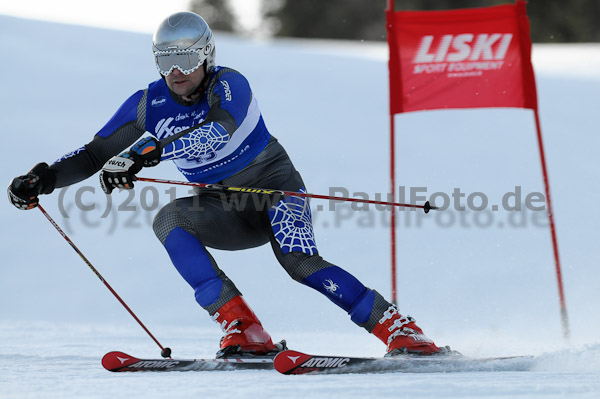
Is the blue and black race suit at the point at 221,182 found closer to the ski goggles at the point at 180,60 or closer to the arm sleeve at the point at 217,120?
the arm sleeve at the point at 217,120

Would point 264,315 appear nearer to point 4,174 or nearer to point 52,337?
point 52,337

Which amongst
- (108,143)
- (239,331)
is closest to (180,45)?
(108,143)

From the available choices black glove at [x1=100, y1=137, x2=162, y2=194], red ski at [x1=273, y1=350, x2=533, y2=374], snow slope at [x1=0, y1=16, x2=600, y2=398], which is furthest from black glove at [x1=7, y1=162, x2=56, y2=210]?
red ski at [x1=273, y1=350, x2=533, y2=374]

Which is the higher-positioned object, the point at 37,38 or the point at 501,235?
the point at 37,38

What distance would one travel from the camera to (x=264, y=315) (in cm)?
564

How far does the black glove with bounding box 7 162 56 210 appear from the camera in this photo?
3.72 m

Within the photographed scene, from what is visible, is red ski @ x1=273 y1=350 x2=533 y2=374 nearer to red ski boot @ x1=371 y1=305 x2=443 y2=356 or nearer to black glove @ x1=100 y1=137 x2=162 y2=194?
red ski boot @ x1=371 y1=305 x2=443 y2=356

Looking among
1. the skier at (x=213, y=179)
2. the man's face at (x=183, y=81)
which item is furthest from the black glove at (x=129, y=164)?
the man's face at (x=183, y=81)

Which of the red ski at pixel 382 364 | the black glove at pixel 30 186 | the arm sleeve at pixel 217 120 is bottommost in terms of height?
the red ski at pixel 382 364

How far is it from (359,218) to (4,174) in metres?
3.30

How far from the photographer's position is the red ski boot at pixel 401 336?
11.9 ft

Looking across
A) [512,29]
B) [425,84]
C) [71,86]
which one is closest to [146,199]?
[425,84]

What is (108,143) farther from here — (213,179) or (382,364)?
(382,364)

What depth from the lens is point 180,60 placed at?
376 cm
